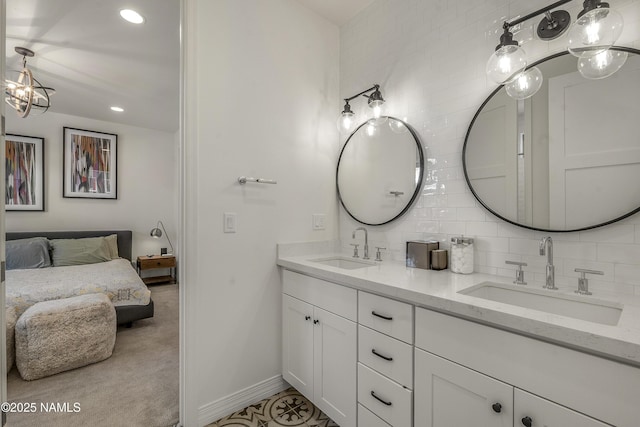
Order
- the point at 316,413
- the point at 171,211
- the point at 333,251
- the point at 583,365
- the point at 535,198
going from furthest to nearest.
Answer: the point at 171,211
the point at 333,251
the point at 316,413
the point at 535,198
the point at 583,365

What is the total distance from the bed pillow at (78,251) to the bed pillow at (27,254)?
0.33ft

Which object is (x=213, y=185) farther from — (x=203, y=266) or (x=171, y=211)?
(x=171, y=211)

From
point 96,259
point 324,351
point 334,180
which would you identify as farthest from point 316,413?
point 96,259

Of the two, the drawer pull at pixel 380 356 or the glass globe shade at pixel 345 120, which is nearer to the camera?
the drawer pull at pixel 380 356

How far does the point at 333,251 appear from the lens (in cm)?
235

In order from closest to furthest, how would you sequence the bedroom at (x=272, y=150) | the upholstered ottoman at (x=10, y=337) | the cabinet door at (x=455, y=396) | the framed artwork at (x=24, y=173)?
the cabinet door at (x=455, y=396), the bedroom at (x=272, y=150), the upholstered ottoman at (x=10, y=337), the framed artwork at (x=24, y=173)

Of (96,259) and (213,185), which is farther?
(96,259)

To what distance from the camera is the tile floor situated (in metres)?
1.68

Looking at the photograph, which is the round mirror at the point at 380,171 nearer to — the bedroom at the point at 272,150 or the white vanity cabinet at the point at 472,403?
the bedroom at the point at 272,150

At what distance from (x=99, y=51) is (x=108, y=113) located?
1967 millimetres

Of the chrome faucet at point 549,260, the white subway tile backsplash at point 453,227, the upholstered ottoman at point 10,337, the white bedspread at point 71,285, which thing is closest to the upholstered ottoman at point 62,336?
the upholstered ottoman at point 10,337

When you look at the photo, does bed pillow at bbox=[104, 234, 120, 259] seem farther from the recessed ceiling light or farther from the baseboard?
the baseboard

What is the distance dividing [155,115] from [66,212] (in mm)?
2024

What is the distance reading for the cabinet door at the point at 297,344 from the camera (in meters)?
1.76
